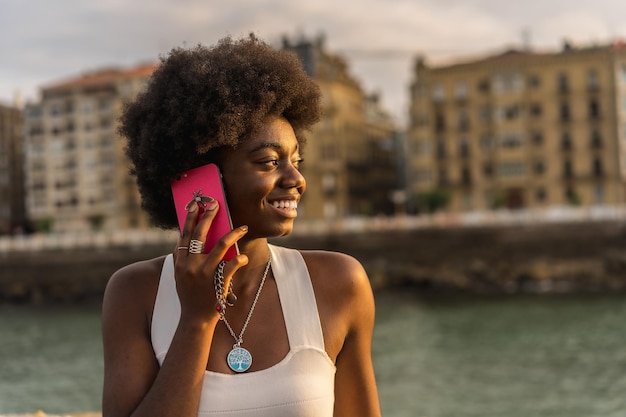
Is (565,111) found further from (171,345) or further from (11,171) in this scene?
(171,345)

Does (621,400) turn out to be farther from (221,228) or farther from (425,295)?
(425,295)

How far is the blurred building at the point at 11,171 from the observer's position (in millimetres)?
73312

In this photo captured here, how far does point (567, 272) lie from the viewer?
44.5m

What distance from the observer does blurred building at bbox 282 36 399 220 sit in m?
64.4

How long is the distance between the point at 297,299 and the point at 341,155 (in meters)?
63.3

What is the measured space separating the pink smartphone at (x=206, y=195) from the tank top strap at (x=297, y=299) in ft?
0.79

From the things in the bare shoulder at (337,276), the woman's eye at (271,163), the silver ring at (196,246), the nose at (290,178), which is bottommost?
the bare shoulder at (337,276)

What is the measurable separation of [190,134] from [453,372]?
20186 millimetres

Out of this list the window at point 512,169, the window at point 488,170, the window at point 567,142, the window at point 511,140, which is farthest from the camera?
the window at point 488,170

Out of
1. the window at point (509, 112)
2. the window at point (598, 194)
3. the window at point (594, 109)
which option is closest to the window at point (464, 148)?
the window at point (509, 112)

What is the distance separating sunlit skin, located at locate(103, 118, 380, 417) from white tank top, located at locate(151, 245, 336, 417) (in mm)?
29

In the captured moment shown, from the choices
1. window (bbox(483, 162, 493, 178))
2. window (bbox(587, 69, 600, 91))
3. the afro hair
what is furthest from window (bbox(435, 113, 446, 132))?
the afro hair

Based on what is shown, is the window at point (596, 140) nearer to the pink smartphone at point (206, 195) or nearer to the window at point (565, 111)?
the window at point (565, 111)

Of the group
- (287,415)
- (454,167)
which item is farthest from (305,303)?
(454,167)
